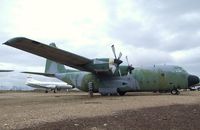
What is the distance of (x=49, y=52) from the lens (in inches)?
1108

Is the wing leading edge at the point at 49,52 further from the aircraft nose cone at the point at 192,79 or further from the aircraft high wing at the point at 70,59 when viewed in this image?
the aircraft nose cone at the point at 192,79

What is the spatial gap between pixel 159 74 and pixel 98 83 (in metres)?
6.10

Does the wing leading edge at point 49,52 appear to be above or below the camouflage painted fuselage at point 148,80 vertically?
above

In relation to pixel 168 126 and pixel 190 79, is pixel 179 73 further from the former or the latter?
pixel 168 126

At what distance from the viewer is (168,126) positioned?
998cm

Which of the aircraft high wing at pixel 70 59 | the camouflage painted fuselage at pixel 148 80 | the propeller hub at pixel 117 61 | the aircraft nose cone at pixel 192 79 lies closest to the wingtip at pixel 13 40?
the aircraft high wing at pixel 70 59

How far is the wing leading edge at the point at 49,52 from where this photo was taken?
24673 millimetres

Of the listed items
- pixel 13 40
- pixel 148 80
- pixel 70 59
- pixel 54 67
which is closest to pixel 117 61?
pixel 148 80

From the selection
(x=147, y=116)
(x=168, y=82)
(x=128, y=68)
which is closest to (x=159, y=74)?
(x=168, y=82)

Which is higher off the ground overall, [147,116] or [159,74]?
[159,74]

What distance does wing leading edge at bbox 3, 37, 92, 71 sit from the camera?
24673 millimetres

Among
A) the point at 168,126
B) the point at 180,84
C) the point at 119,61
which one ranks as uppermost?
the point at 119,61

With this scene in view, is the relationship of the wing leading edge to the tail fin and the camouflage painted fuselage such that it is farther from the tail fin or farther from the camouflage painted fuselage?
the tail fin

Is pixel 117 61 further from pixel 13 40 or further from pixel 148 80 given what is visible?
pixel 13 40
